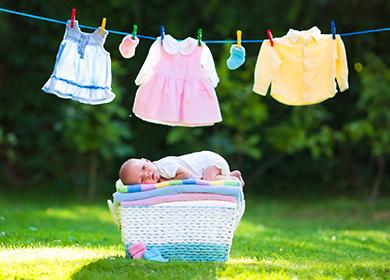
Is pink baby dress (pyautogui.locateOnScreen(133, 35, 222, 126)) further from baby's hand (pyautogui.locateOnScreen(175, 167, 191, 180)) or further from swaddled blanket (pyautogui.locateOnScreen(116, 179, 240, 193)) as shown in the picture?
swaddled blanket (pyautogui.locateOnScreen(116, 179, 240, 193))

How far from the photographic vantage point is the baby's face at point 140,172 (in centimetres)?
387

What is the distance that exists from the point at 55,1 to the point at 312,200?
4.50 metres

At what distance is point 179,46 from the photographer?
4508 mm

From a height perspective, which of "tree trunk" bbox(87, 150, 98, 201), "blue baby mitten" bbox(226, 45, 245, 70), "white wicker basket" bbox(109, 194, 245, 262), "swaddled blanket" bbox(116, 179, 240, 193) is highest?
"blue baby mitten" bbox(226, 45, 245, 70)

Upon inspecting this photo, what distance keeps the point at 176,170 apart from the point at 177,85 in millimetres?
753

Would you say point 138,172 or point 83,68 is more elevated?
point 83,68

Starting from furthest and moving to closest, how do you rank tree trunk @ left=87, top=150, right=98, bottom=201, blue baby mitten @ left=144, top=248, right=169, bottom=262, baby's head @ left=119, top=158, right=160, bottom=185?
1. tree trunk @ left=87, top=150, right=98, bottom=201
2. baby's head @ left=119, top=158, right=160, bottom=185
3. blue baby mitten @ left=144, top=248, right=169, bottom=262

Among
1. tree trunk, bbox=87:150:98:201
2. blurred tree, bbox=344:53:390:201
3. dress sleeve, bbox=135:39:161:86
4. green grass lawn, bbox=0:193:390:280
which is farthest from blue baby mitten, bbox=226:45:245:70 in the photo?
tree trunk, bbox=87:150:98:201

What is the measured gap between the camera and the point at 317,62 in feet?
15.1

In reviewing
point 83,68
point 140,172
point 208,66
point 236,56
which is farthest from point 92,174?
point 140,172

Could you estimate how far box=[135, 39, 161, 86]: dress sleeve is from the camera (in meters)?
4.47

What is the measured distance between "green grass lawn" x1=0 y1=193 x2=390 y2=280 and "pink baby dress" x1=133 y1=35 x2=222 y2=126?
89 cm

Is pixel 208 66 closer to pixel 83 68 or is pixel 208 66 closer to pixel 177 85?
pixel 177 85

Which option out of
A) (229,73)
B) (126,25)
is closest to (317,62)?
(229,73)
